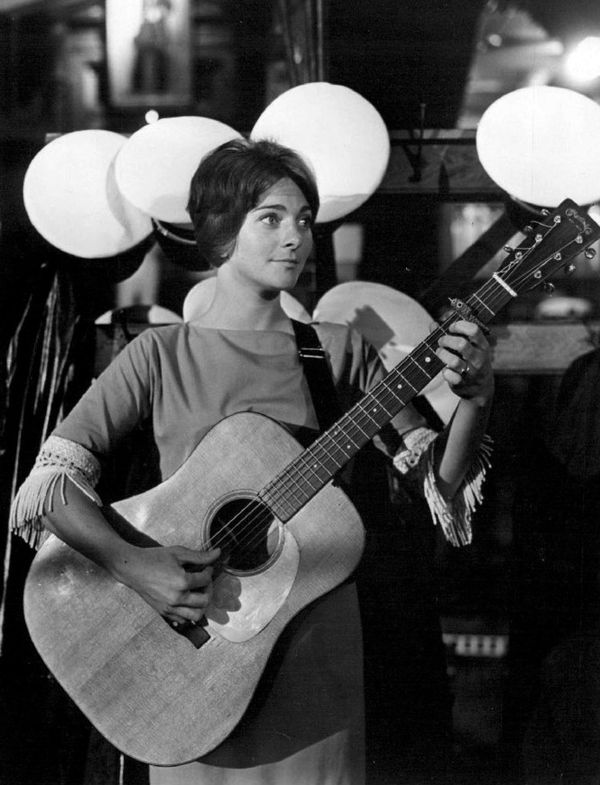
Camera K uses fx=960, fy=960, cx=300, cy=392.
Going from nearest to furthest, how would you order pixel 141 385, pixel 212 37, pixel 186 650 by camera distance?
pixel 186 650 < pixel 141 385 < pixel 212 37

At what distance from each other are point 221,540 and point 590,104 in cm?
141

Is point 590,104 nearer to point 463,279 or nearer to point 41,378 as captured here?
point 463,279

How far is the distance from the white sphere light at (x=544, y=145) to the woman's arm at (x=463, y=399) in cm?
61

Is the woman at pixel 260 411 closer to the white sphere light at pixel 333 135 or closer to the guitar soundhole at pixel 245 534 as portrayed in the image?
the guitar soundhole at pixel 245 534

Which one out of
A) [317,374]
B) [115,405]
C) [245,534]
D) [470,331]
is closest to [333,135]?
[317,374]

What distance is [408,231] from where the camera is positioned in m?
2.54

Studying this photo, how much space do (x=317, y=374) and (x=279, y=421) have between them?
0.16 m

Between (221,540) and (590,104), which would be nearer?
(221,540)

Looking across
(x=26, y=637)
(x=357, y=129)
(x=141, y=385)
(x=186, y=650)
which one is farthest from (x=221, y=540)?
(x=357, y=129)

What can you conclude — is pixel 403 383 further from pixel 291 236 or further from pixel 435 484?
pixel 291 236

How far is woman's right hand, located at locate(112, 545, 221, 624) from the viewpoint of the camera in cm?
200

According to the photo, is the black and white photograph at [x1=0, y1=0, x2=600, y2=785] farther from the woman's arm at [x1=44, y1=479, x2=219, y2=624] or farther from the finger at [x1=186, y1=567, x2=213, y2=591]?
the finger at [x1=186, y1=567, x2=213, y2=591]

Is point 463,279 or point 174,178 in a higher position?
point 174,178

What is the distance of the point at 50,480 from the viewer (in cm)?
212
